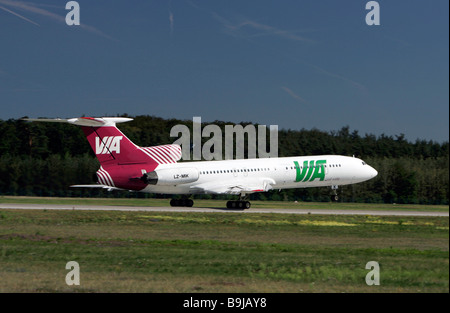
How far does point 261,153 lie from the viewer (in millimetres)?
92438

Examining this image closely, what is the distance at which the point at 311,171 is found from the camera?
54.2 m

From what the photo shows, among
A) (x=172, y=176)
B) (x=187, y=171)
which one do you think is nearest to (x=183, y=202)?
(x=187, y=171)

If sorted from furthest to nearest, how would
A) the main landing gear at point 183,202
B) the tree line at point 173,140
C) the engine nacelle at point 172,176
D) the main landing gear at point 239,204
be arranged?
1. the tree line at point 173,140
2. the main landing gear at point 183,202
3. the main landing gear at point 239,204
4. the engine nacelle at point 172,176

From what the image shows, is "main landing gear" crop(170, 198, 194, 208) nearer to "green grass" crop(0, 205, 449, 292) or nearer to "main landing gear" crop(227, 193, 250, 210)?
"main landing gear" crop(227, 193, 250, 210)

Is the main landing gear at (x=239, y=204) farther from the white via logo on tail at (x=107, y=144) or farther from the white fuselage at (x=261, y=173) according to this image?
the white via logo on tail at (x=107, y=144)

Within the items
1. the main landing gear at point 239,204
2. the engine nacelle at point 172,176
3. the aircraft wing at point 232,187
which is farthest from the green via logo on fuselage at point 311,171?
the engine nacelle at point 172,176
